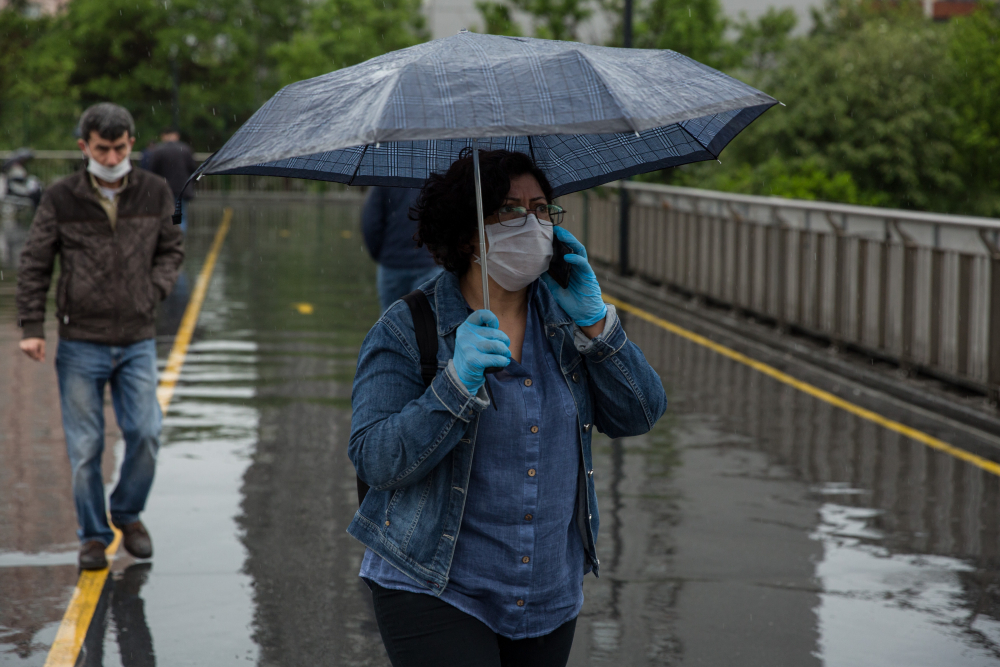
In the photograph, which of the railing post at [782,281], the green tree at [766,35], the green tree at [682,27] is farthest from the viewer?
the green tree at [766,35]

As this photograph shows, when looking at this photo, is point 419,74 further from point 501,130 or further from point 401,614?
point 401,614

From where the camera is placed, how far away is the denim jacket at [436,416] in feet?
9.69

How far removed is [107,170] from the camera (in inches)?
242

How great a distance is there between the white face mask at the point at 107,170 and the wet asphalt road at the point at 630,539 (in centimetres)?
179

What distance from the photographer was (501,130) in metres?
2.64

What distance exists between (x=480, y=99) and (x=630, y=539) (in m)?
4.33

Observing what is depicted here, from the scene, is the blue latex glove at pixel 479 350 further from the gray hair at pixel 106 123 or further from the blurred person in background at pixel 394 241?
the blurred person in background at pixel 394 241

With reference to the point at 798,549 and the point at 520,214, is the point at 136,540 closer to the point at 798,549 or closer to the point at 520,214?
the point at 798,549

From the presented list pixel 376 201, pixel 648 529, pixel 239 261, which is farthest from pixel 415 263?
pixel 239 261

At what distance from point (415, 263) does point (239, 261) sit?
1390 cm

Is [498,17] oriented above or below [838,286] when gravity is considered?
above

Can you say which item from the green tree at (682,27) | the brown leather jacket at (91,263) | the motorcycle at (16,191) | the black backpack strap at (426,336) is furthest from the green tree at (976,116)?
the black backpack strap at (426,336)

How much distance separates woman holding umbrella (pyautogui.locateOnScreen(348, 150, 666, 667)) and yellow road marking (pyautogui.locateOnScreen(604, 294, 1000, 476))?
5.77 m

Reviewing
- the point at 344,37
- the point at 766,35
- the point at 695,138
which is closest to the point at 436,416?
the point at 695,138
